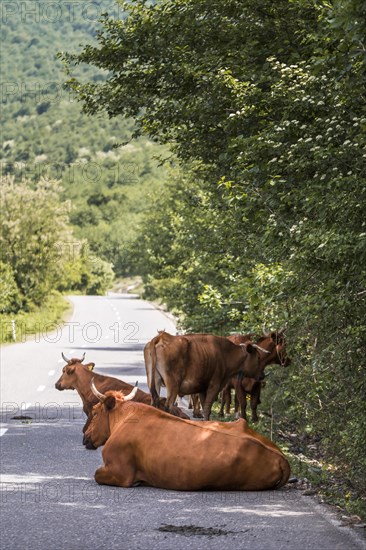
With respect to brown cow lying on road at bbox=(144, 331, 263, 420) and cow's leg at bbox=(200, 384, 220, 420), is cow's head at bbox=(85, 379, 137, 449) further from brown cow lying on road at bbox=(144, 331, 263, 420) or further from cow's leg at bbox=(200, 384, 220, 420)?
cow's leg at bbox=(200, 384, 220, 420)

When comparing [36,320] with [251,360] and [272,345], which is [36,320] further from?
[251,360]

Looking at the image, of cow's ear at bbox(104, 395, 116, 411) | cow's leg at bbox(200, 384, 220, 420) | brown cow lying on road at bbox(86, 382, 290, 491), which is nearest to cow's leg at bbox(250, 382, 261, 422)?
cow's leg at bbox(200, 384, 220, 420)

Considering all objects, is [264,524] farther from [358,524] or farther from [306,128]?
[306,128]

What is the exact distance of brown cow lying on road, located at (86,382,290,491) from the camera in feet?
33.4

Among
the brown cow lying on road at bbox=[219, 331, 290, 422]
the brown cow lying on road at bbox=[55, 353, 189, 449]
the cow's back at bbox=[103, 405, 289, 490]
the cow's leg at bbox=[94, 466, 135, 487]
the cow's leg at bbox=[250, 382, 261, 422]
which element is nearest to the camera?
the cow's back at bbox=[103, 405, 289, 490]

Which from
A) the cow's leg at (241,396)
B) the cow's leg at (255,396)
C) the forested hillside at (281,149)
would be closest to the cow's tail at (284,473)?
the forested hillside at (281,149)

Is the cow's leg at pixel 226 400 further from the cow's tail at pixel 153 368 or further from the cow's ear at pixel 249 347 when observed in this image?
the cow's tail at pixel 153 368

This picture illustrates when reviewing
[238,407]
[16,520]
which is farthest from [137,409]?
[238,407]

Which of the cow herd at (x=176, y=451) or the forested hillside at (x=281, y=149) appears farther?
the cow herd at (x=176, y=451)

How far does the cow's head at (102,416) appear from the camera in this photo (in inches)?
440

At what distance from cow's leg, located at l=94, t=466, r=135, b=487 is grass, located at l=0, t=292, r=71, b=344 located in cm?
3228

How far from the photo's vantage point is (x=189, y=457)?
402 inches

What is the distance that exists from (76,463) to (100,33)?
28.1ft

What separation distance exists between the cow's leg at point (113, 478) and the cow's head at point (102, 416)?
586 mm
